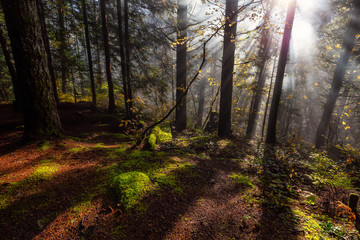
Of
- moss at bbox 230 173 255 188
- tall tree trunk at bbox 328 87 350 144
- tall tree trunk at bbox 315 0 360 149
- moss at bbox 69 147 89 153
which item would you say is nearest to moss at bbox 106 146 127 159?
moss at bbox 69 147 89 153

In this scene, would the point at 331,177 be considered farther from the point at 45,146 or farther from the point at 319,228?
the point at 45,146

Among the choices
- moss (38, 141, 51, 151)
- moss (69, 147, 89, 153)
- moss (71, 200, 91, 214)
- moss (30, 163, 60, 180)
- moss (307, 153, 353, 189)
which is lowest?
moss (307, 153, 353, 189)

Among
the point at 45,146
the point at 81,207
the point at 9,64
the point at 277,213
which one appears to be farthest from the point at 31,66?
the point at 9,64

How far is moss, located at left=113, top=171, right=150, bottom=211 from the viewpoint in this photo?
232cm

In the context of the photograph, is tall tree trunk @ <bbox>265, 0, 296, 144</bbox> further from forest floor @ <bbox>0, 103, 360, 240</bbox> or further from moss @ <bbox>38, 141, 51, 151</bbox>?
moss @ <bbox>38, 141, 51, 151</bbox>

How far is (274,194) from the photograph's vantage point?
3.27 meters

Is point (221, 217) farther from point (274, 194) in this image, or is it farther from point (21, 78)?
point (21, 78)

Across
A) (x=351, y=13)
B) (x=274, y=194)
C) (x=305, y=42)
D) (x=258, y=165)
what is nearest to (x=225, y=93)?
(x=258, y=165)

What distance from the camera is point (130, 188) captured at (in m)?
2.51

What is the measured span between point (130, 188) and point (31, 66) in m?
4.26

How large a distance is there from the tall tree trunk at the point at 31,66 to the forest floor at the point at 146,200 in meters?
0.67

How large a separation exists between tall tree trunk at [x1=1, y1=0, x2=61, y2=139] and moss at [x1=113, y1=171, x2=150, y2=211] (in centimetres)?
341

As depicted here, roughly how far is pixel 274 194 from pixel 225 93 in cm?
540

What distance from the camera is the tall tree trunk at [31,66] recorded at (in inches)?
144
